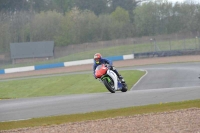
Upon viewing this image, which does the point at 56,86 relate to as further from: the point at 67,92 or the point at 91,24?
the point at 91,24

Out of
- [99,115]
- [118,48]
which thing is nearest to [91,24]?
[118,48]

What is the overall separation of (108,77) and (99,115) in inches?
245

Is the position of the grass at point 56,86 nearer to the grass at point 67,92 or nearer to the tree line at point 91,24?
the grass at point 67,92

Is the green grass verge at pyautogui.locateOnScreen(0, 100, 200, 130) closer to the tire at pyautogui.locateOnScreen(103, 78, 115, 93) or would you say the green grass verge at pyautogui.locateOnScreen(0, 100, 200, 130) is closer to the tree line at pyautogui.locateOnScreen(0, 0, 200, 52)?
the tire at pyautogui.locateOnScreen(103, 78, 115, 93)

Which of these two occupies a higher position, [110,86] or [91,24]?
[91,24]

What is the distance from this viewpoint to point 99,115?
12.6 metres

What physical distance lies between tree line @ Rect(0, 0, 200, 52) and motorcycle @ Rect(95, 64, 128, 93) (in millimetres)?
56777

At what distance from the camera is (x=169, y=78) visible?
32.3 m

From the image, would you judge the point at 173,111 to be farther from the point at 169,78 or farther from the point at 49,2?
the point at 49,2

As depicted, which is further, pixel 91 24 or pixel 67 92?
pixel 91 24

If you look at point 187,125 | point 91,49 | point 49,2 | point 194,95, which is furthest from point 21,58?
point 187,125

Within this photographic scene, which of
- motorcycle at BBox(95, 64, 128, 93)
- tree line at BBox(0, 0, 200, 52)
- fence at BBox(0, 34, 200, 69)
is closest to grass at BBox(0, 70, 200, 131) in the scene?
motorcycle at BBox(95, 64, 128, 93)

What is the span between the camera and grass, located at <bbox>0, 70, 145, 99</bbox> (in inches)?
1307

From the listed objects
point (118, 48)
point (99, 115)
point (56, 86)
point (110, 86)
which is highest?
point (99, 115)
